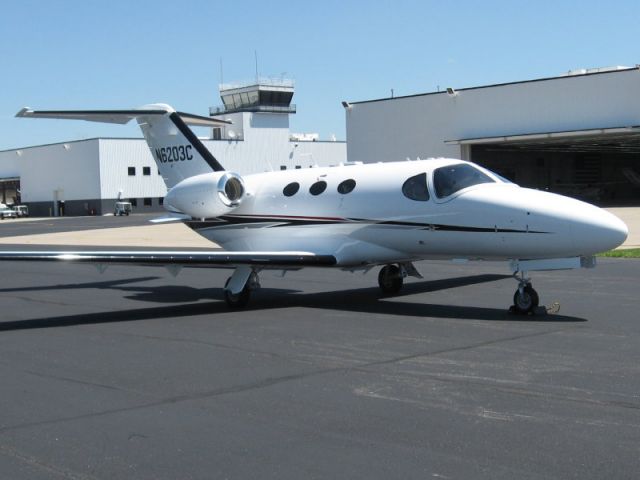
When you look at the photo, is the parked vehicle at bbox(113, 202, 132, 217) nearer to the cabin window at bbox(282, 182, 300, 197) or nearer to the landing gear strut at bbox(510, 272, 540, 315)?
the cabin window at bbox(282, 182, 300, 197)

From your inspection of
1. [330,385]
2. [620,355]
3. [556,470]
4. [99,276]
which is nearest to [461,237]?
[620,355]

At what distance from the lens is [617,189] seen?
77938 millimetres

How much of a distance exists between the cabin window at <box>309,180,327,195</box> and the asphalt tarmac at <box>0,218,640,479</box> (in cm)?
198

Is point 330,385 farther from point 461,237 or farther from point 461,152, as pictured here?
point 461,152

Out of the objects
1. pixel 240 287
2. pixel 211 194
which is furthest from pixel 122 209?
pixel 240 287

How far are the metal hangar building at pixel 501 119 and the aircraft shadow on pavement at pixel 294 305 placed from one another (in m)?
34.0

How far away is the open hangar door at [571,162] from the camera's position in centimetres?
5441

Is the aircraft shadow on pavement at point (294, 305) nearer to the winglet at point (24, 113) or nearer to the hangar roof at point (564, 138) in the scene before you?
the winglet at point (24, 113)

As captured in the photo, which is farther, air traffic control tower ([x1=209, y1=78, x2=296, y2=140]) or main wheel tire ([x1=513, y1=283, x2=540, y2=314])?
air traffic control tower ([x1=209, y1=78, x2=296, y2=140])

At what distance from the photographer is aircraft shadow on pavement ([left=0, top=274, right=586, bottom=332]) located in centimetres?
1259

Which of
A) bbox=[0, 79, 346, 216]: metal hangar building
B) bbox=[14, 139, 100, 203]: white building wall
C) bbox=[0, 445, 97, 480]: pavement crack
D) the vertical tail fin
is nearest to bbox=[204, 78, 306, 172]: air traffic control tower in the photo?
bbox=[0, 79, 346, 216]: metal hangar building

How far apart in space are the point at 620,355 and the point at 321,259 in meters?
5.94

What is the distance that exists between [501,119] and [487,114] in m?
0.98

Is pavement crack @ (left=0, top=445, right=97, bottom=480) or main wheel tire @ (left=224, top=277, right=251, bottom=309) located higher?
main wheel tire @ (left=224, top=277, right=251, bottom=309)
